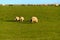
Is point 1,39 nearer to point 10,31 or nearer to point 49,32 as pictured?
point 10,31

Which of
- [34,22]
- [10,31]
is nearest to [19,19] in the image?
[34,22]

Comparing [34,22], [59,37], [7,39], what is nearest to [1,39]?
[7,39]

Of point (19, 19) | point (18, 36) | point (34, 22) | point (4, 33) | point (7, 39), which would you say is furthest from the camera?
point (19, 19)

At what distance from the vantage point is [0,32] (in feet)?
69.0

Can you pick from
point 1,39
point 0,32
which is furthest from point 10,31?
point 1,39

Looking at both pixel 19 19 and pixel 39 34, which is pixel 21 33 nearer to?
pixel 39 34

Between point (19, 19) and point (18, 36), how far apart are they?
1123 cm

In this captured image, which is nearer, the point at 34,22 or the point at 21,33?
the point at 21,33

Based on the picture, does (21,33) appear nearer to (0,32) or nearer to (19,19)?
(0,32)

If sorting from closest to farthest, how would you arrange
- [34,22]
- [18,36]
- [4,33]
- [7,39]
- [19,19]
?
1. [7,39]
2. [18,36]
3. [4,33]
4. [34,22]
5. [19,19]

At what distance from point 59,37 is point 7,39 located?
149 inches

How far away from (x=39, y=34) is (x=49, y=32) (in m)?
1.36

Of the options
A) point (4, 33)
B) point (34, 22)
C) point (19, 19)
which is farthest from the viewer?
point (19, 19)

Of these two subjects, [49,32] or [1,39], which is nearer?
[1,39]
